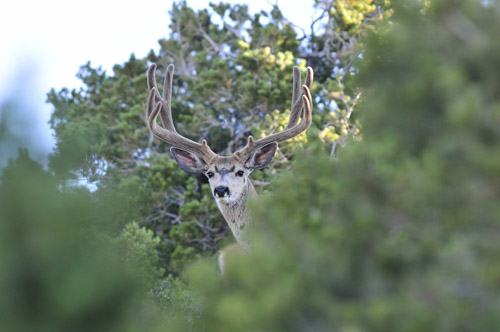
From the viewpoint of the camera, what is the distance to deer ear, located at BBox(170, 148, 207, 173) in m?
8.14

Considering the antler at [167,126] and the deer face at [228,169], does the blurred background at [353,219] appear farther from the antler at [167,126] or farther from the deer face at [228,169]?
the antler at [167,126]

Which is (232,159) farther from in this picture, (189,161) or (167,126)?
(167,126)

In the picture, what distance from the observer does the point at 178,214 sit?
17047 millimetres

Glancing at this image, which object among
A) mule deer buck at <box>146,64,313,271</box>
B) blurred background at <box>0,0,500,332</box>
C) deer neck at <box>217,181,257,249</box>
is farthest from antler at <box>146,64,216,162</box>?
blurred background at <box>0,0,500,332</box>

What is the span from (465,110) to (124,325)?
1.27 metres

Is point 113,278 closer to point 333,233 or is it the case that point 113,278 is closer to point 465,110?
point 333,233

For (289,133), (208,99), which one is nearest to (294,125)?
(289,133)

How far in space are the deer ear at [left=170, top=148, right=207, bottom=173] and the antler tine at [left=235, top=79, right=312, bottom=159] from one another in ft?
1.54

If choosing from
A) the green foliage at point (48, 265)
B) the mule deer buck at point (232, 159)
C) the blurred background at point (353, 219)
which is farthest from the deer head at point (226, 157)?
the green foliage at point (48, 265)

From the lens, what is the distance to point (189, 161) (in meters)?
8.31

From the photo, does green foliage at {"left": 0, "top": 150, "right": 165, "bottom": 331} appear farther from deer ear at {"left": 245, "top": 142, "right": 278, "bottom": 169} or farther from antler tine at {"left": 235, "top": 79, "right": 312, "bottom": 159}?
deer ear at {"left": 245, "top": 142, "right": 278, "bottom": 169}

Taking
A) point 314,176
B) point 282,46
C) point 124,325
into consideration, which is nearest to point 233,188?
point 314,176

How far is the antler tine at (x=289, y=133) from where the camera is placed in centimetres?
772

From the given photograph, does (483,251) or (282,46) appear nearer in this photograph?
(483,251)
